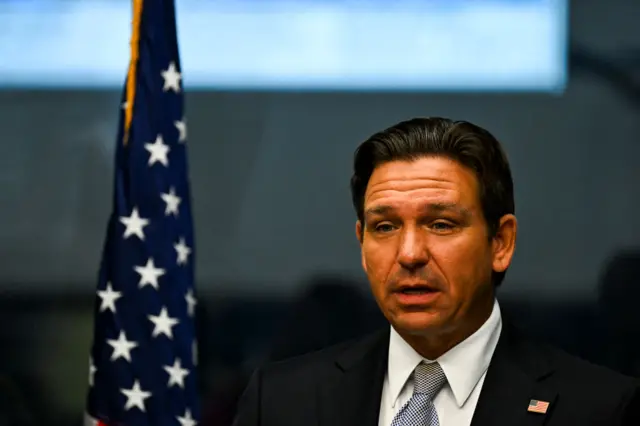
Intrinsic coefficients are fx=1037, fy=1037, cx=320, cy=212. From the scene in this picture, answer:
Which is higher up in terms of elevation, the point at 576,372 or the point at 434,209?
the point at 434,209

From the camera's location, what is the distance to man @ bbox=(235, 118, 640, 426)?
2318 millimetres

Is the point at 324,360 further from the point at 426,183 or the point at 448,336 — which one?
the point at 426,183

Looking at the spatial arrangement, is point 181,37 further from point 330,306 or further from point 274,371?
point 274,371

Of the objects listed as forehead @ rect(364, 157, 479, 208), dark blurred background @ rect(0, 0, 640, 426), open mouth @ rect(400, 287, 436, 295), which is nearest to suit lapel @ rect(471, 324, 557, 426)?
open mouth @ rect(400, 287, 436, 295)

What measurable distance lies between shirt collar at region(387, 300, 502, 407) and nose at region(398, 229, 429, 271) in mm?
251

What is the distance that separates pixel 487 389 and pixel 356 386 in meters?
0.33

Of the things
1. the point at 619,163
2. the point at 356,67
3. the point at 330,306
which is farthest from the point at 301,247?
the point at 619,163

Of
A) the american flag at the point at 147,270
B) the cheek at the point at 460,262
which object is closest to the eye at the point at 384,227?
the cheek at the point at 460,262

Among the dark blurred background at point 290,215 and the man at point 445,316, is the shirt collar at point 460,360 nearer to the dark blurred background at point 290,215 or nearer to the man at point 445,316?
the man at point 445,316

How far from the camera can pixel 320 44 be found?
4148 millimetres

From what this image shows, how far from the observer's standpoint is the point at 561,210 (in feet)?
13.2

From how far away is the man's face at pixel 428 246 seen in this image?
2.32 m

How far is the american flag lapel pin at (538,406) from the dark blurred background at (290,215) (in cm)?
168

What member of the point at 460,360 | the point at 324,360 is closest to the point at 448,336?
the point at 460,360
